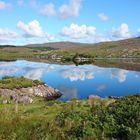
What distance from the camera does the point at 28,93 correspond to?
44.3 metres

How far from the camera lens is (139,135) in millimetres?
10805

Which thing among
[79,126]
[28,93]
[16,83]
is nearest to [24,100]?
[28,93]

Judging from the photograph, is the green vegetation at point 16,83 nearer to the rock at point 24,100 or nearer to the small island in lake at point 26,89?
the small island in lake at point 26,89

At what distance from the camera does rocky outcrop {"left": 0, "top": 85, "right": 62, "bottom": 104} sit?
37.4 m

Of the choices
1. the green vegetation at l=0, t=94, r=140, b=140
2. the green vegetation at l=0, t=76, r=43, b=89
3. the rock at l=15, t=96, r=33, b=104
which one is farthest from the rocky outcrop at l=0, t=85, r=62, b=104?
the green vegetation at l=0, t=94, r=140, b=140

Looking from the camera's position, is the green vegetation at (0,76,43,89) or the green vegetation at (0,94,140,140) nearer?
the green vegetation at (0,94,140,140)

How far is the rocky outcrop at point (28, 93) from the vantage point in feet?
123

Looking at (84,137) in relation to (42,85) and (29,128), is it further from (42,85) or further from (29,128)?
(42,85)

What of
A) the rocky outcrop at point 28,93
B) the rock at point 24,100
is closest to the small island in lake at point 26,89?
the rocky outcrop at point 28,93

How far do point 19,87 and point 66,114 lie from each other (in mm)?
32107

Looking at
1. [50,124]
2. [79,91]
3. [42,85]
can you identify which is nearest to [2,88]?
[42,85]

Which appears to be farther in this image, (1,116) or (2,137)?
(1,116)

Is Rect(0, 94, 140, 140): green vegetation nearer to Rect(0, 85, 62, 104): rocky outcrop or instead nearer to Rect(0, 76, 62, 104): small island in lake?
Rect(0, 85, 62, 104): rocky outcrop

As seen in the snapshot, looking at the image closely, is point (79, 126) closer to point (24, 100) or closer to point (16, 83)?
point (24, 100)
